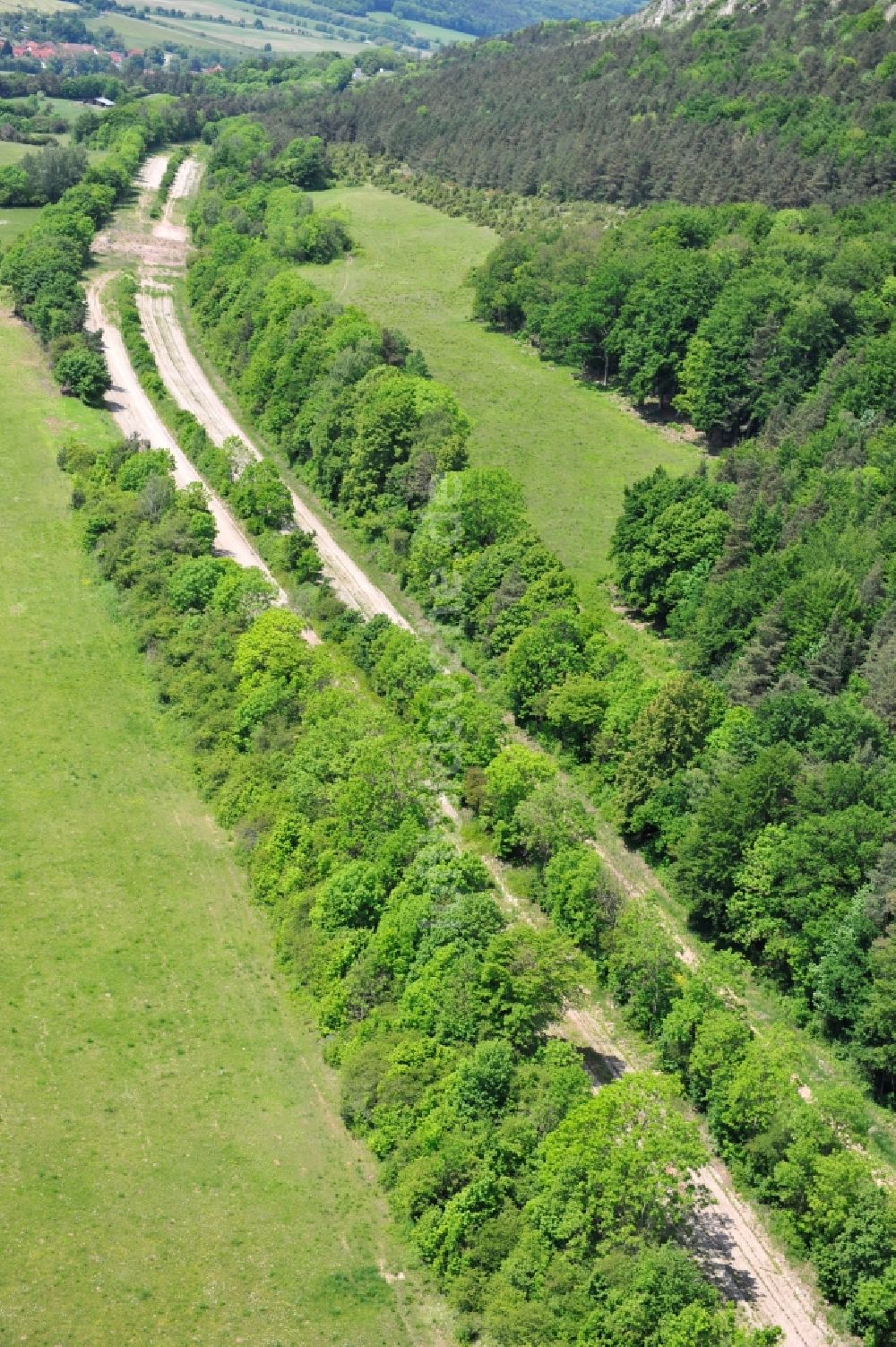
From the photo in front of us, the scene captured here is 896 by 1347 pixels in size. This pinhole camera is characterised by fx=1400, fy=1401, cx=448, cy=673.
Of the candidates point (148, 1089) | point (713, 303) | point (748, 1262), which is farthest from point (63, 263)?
point (748, 1262)

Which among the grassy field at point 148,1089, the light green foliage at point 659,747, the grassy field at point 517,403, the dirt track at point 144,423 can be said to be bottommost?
the grassy field at point 148,1089

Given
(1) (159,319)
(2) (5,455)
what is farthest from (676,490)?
(1) (159,319)

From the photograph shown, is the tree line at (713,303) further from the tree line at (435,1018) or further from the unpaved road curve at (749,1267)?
the unpaved road curve at (749,1267)

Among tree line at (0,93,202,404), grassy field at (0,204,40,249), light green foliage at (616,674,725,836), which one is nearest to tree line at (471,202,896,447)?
tree line at (0,93,202,404)

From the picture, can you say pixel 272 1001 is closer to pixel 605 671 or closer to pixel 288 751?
pixel 288 751

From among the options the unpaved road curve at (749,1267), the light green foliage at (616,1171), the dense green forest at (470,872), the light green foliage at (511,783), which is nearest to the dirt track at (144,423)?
the dense green forest at (470,872)

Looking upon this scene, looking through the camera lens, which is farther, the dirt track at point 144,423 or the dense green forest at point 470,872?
the dirt track at point 144,423

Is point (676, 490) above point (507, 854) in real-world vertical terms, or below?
above
